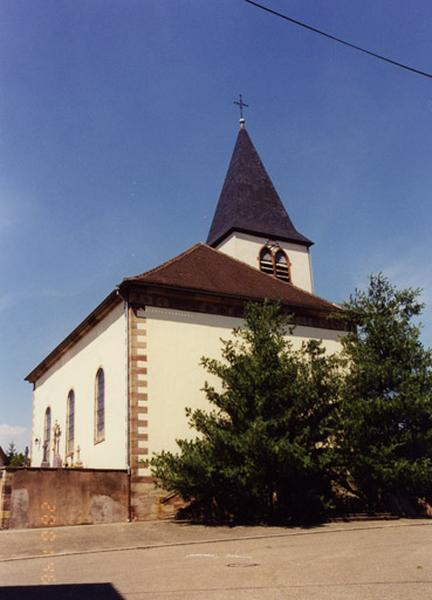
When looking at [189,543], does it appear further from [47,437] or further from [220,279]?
[47,437]

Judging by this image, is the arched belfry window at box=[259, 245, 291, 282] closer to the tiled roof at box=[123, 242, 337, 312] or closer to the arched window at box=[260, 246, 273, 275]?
the arched window at box=[260, 246, 273, 275]

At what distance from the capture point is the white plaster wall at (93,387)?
62.8ft

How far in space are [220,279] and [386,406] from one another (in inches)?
295

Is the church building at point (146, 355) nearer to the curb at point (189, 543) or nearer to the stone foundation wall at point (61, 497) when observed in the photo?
the stone foundation wall at point (61, 497)

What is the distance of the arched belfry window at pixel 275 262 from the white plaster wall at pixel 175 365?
9.54 m

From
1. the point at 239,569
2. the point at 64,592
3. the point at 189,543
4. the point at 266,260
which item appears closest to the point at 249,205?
the point at 266,260

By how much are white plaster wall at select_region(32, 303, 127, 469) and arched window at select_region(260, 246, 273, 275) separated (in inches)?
381

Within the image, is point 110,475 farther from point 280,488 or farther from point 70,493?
point 280,488

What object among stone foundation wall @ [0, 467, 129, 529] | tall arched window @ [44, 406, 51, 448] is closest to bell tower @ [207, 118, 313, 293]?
tall arched window @ [44, 406, 51, 448]

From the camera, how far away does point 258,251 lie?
1181 inches

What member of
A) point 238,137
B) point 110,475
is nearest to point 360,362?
point 110,475

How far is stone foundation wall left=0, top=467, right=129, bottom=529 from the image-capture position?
610 inches

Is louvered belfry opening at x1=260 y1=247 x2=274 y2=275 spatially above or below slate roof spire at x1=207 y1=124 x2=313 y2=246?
below

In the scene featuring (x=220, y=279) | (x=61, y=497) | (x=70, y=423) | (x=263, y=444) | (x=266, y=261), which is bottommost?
(x=61, y=497)
